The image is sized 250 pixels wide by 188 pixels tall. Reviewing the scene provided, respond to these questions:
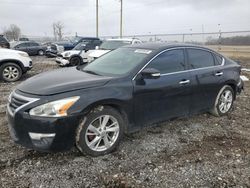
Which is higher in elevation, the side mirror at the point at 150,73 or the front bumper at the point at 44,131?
the side mirror at the point at 150,73

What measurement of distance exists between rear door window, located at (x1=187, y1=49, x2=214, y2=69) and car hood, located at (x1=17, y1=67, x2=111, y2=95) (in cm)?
179

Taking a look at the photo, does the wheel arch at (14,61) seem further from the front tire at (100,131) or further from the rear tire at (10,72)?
the front tire at (100,131)

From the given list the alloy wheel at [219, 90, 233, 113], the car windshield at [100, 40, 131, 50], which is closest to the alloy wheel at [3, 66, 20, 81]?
the car windshield at [100, 40, 131, 50]

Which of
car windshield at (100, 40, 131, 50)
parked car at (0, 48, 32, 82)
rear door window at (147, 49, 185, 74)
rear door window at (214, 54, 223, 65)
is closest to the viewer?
rear door window at (147, 49, 185, 74)

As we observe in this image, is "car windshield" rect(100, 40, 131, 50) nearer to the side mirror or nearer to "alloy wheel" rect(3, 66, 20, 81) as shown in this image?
"alloy wheel" rect(3, 66, 20, 81)

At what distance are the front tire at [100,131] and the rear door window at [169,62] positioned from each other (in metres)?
1.04

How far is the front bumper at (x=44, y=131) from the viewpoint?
3.13 metres

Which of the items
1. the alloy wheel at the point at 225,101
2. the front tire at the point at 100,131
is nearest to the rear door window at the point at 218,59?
the alloy wheel at the point at 225,101

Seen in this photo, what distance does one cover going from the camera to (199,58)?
486 cm

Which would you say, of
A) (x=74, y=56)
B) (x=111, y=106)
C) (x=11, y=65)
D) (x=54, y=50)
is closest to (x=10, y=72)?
(x=11, y=65)

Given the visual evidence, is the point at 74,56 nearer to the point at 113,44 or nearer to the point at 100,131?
the point at 113,44

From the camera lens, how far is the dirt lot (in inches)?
122

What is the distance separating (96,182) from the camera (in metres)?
3.06

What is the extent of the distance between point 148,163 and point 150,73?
4.22 ft
